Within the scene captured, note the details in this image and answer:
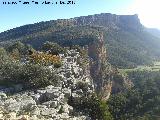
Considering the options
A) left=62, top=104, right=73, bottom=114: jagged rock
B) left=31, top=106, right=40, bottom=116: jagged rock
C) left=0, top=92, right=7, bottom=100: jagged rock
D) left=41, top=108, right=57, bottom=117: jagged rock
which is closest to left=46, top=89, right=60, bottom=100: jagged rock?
left=62, top=104, right=73, bottom=114: jagged rock

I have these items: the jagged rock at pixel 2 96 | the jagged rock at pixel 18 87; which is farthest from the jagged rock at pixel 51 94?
the jagged rock at pixel 18 87

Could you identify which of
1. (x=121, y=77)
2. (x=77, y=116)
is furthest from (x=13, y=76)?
(x=121, y=77)

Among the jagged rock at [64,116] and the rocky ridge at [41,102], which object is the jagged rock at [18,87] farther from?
the jagged rock at [64,116]

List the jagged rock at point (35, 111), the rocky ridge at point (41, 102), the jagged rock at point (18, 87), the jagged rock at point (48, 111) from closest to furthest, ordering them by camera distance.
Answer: the rocky ridge at point (41, 102) → the jagged rock at point (35, 111) → the jagged rock at point (48, 111) → the jagged rock at point (18, 87)

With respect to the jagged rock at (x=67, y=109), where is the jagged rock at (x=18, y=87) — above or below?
above

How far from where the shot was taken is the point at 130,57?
566 ft

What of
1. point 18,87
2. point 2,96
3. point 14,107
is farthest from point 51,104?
point 18,87

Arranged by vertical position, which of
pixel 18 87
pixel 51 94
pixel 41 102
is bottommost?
pixel 41 102

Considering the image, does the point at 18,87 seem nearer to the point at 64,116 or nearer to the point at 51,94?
the point at 51,94

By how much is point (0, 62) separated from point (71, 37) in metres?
80.2

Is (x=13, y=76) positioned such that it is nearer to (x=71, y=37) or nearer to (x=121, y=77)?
(x=71, y=37)

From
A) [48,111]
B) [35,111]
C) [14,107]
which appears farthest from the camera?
[48,111]

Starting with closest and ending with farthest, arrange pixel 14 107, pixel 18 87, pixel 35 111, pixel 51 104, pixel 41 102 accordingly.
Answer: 1. pixel 35 111
2. pixel 14 107
3. pixel 51 104
4. pixel 41 102
5. pixel 18 87

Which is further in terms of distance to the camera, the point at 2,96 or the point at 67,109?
the point at 2,96
